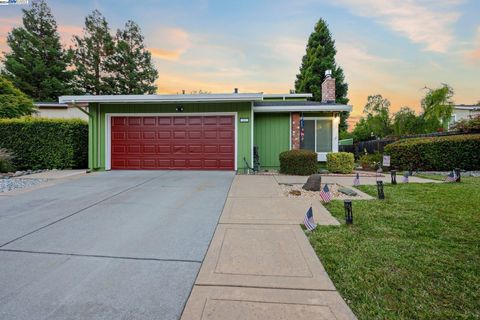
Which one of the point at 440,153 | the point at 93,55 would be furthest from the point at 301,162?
the point at 93,55

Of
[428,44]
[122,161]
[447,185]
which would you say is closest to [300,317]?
[447,185]

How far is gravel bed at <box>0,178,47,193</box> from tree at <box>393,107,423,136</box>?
65.9 feet

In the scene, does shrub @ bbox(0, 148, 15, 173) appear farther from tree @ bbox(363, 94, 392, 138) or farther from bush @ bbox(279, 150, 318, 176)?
tree @ bbox(363, 94, 392, 138)

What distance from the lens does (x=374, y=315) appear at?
5.77 ft

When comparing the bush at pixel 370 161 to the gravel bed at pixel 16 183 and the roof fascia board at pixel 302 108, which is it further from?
the gravel bed at pixel 16 183

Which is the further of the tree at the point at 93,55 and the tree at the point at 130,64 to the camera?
the tree at the point at 130,64

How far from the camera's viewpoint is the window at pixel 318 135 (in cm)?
1088

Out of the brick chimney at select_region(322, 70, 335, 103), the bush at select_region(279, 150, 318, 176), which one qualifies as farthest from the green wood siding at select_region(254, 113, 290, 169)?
the brick chimney at select_region(322, 70, 335, 103)

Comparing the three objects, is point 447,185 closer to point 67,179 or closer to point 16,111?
point 67,179

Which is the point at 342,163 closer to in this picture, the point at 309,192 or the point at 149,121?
the point at 309,192

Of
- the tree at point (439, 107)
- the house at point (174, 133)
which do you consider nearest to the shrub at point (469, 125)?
the house at point (174, 133)

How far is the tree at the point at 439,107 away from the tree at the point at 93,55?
28.6 metres

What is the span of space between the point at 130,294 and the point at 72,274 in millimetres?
763

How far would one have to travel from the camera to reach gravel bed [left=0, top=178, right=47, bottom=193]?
658 cm
